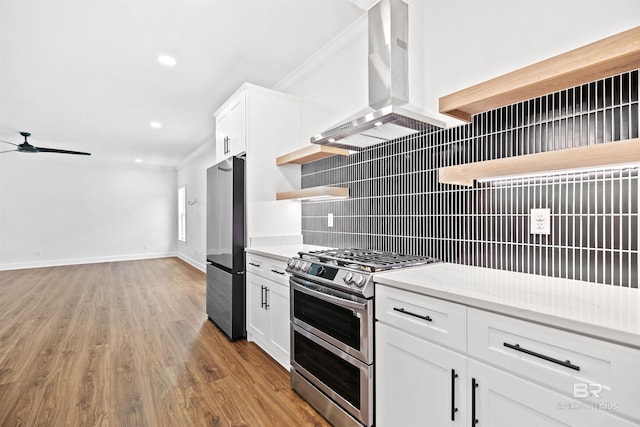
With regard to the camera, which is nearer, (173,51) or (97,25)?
(97,25)

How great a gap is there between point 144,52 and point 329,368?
10.4 ft

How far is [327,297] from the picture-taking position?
1.85m

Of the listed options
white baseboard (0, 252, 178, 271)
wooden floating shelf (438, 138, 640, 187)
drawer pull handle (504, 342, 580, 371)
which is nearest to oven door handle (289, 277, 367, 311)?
drawer pull handle (504, 342, 580, 371)

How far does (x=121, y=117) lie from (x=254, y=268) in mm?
3717

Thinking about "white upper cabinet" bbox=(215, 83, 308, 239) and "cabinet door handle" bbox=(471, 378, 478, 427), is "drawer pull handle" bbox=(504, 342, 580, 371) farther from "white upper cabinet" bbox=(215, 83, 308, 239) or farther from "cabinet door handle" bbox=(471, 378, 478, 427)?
"white upper cabinet" bbox=(215, 83, 308, 239)

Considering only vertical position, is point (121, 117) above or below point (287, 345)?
A: above

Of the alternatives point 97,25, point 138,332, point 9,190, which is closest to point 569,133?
point 97,25

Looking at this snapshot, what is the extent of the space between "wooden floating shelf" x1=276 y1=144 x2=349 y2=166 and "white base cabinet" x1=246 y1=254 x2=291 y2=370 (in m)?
0.99

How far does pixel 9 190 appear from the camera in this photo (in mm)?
7262

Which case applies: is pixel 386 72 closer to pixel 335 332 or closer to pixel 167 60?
pixel 335 332

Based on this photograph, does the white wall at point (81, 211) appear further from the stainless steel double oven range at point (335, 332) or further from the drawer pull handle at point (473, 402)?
the drawer pull handle at point (473, 402)

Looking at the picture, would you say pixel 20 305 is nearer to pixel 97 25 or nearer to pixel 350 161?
pixel 97 25

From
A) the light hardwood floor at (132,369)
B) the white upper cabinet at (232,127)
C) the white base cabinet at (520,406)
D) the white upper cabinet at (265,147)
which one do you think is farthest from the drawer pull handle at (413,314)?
the white upper cabinet at (232,127)

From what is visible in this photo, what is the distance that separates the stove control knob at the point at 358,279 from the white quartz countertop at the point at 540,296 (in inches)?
3.1
